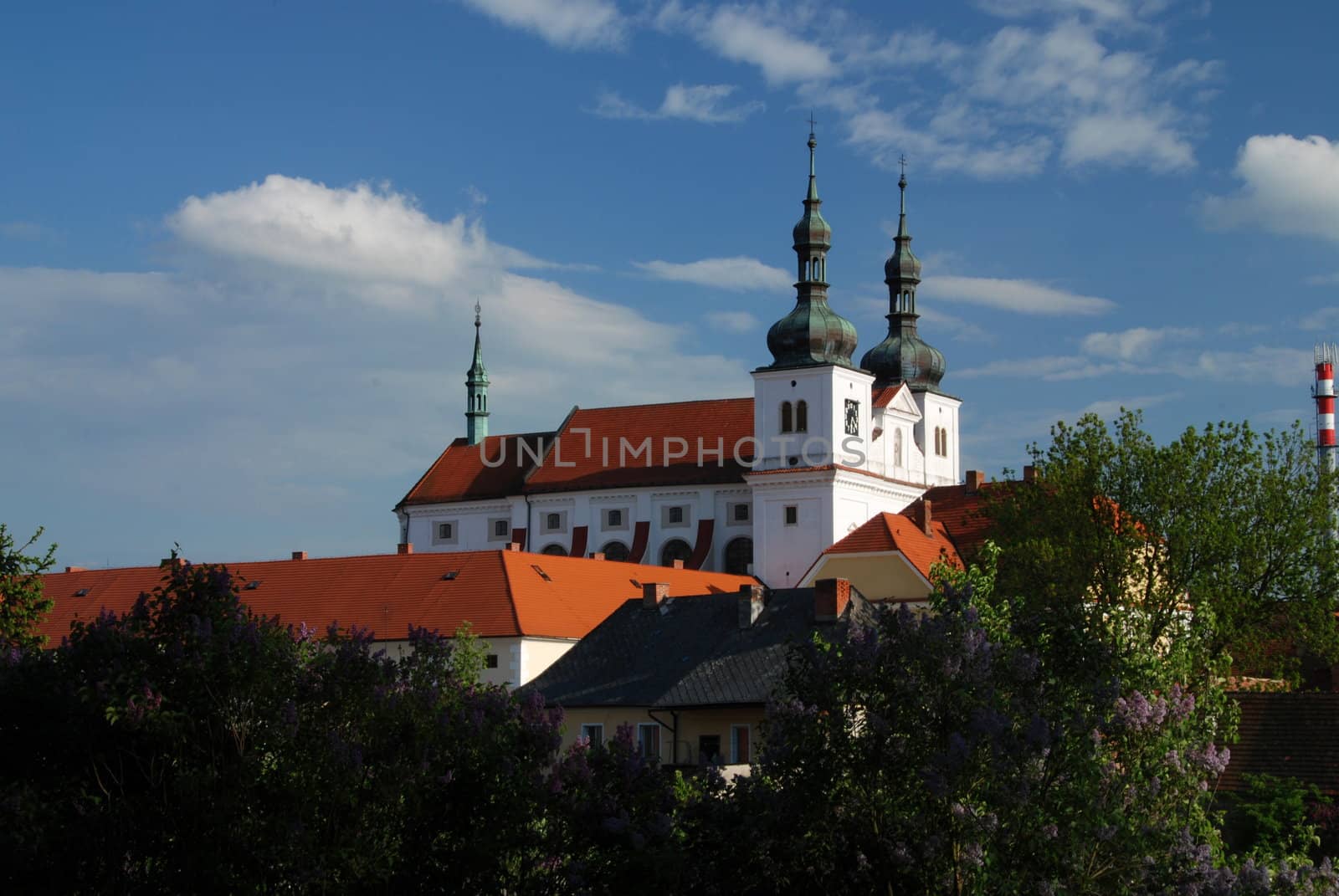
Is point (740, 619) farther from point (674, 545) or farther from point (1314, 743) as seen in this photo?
point (674, 545)

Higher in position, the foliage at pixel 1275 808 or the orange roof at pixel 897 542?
the orange roof at pixel 897 542

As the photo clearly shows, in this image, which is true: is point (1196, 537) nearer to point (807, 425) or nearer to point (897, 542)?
point (897, 542)

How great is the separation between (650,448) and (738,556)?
8.73m

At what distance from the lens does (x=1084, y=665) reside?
1565 cm

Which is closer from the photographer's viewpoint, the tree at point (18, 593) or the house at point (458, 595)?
the tree at point (18, 593)

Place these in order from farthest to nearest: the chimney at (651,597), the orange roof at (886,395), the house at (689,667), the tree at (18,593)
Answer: the orange roof at (886,395) < the chimney at (651,597) < the house at (689,667) < the tree at (18,593)

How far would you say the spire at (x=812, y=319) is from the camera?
8544cm

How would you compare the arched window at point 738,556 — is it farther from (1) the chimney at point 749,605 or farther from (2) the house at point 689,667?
(1) the chimney at point 749,605

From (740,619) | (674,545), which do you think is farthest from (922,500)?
(740,619)

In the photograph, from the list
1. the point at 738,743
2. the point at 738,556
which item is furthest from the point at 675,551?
the point at 738,743

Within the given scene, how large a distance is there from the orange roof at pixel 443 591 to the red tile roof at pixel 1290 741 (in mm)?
31816

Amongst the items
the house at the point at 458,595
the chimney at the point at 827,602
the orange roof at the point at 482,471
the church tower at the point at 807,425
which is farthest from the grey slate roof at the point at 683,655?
the orange roof at the point at 482,471

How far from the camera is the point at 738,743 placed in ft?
132

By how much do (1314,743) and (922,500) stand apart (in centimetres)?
3925
